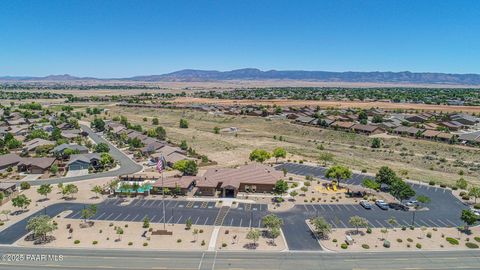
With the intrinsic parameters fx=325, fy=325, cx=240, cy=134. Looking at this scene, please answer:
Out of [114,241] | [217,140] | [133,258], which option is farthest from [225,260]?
[217,140]

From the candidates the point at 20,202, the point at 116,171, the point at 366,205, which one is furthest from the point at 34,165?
the point at 366,205

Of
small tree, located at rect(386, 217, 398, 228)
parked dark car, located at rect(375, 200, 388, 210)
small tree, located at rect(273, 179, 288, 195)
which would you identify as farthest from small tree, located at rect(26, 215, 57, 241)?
parked dark car, located at rect(375, 200, 388, 210)

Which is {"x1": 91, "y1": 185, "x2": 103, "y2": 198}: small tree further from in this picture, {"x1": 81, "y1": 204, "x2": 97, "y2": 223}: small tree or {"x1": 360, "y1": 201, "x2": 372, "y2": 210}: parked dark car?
{"x1": 360, "y1": 201, "x2": 372, "y2": 210}: parked dark car

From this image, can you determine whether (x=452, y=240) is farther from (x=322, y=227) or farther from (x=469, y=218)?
(x=322, y=227)

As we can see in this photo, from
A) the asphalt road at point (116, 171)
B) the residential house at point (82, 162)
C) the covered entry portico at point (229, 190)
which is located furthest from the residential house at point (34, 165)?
the covered entry portico at point (229, 190)

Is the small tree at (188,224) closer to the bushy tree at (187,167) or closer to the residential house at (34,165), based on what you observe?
the bushy tree at (187,167)

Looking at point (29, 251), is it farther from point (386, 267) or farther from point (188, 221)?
point (386, 267)
